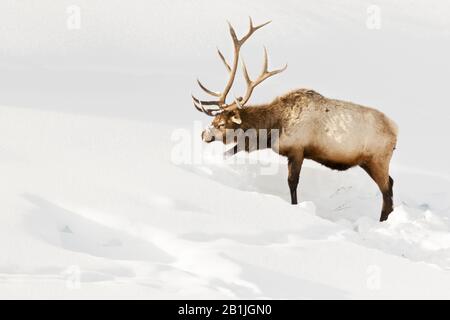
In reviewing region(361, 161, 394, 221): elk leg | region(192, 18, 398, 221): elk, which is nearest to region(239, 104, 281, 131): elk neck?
region(192, 18, 398, 221): elk

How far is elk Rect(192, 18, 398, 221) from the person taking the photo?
10797 millimetres

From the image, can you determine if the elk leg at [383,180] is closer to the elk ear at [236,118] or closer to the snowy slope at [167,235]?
the snowy slope at [167,235]

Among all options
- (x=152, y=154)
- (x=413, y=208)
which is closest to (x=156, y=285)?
(x=152, y=154)

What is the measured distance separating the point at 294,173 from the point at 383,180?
1192 mm

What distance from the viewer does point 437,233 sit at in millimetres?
9547

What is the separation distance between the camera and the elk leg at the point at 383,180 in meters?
11.0

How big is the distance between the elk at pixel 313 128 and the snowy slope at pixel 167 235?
57 centimetres

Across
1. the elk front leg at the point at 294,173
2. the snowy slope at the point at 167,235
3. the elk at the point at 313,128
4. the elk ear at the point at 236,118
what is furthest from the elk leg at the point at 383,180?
the elk ear at the point at 236,118

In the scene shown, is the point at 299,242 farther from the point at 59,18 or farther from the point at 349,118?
the point at 59,18

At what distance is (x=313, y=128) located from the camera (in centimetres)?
1079

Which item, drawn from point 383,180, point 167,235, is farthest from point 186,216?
point 383,180

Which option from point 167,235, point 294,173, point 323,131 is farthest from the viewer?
point 323,131

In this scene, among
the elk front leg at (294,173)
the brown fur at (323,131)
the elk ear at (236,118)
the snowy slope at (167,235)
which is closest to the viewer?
the snowy slope at (167,235)

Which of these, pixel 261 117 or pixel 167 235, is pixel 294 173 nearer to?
pixel 261 117
